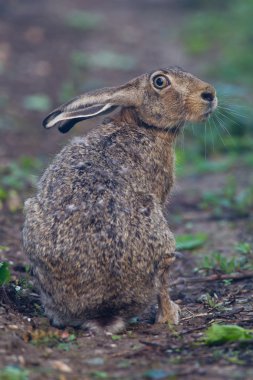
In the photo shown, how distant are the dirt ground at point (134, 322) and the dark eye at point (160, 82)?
0.89m

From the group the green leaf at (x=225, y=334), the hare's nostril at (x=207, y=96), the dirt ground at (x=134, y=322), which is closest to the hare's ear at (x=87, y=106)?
the hare's nostril at (x=207, y=96)

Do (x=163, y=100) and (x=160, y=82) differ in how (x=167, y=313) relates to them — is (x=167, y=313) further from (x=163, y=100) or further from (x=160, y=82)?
(x=160, y=82)

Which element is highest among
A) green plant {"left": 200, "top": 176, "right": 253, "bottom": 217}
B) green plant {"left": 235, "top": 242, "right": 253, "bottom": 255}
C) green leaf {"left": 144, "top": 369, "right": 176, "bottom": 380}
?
green plant {"left": 200, "top": 176, "right": 253, "bottom": 217}

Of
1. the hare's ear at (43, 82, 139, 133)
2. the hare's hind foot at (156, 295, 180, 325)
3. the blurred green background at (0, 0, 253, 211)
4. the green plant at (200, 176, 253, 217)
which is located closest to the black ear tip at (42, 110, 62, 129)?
the hare's ear at (43, 82, 139, 133)

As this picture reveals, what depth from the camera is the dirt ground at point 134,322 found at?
5.23m

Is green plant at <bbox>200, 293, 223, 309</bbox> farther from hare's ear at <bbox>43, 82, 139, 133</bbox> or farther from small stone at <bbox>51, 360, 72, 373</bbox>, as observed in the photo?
small stone at <bbox>51, 360, 72, 373</bbox>

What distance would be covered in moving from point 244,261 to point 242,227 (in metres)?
1.37

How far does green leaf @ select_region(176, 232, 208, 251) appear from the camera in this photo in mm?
8684

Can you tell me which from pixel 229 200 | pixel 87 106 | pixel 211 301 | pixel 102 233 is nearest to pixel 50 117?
pixel 87 106

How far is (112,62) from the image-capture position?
17125 mm

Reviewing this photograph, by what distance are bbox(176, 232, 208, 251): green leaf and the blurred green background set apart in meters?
0.97

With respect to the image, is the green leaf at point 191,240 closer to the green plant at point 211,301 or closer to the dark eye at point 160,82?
the green plant at point 211,301

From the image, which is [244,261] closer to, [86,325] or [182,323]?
[182,323]

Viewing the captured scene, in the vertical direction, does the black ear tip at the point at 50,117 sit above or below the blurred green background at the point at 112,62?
below
